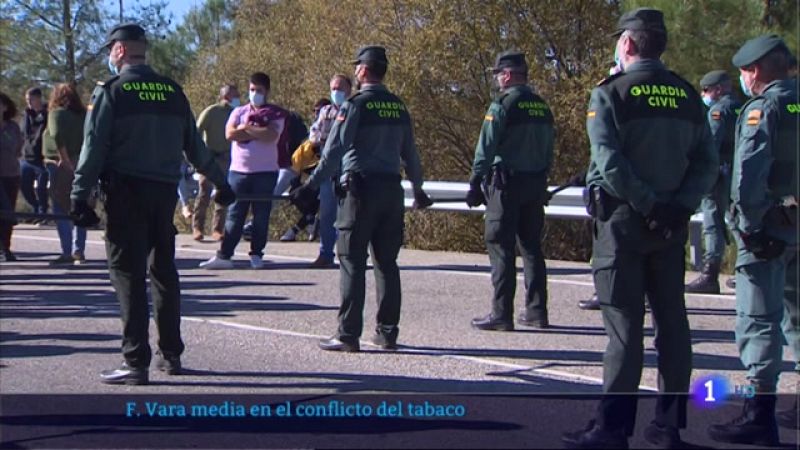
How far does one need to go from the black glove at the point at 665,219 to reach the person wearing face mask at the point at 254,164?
296 inches

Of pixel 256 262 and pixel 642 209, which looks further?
pixel 256 262

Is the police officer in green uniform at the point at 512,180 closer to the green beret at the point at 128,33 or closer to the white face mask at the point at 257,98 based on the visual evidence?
the green beret at the point at 128,33

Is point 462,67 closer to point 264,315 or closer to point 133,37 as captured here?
point 264,315

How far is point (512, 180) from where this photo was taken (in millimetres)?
9062

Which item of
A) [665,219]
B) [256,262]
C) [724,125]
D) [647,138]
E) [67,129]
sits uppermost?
[67,129]

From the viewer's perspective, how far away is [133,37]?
23.3 feet

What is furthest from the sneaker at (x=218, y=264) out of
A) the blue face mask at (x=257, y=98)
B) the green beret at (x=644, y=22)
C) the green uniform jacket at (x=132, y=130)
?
the green beret at (x=644, y=22)

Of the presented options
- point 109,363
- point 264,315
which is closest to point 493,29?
point 264,315

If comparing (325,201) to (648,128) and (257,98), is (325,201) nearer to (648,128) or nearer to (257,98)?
(257,98)

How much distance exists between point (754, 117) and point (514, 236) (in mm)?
3299

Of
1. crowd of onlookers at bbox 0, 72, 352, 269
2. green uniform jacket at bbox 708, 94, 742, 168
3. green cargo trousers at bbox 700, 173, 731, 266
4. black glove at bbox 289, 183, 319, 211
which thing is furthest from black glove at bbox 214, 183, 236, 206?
green cargo trousers at bbox 700, 173, 731, 266

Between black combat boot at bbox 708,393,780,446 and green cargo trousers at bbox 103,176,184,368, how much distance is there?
3192 mm

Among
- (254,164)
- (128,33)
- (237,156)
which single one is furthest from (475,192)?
(237,156)

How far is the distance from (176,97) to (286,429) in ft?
6.94
